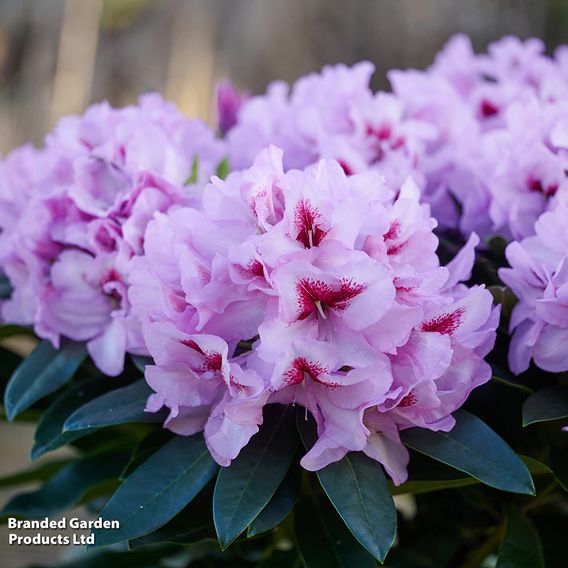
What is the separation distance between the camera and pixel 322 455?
1.53 ft

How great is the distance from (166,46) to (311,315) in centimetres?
329

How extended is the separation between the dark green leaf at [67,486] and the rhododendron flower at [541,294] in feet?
1.26

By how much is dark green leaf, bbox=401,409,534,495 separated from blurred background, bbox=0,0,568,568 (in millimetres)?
3013

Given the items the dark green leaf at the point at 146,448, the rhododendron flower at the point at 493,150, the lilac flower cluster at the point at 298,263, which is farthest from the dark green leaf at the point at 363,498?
the rhododendron flower at the point at 493,150

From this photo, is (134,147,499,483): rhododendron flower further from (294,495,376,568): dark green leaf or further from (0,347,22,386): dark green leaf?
(0,347,22,386): dark green leaf

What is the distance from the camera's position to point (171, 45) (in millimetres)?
3549

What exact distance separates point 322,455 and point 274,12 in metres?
3.32

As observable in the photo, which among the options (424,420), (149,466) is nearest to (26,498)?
(149,466)

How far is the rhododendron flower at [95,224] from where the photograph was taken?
59cm

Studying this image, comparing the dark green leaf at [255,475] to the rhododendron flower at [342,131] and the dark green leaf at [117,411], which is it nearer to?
the dark green leaf at [117,411]

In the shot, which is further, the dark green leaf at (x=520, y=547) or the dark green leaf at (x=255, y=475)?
the dark green leaf at (x=520, y=547)

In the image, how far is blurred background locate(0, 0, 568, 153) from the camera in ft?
11.5

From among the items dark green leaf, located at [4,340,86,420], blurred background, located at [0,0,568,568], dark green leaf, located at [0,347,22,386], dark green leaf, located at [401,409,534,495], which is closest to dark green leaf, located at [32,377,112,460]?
dark green leaf, located at [4,340,86,420]

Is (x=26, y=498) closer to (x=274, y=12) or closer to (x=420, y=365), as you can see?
(x=420, y=365)
